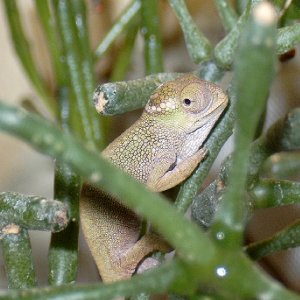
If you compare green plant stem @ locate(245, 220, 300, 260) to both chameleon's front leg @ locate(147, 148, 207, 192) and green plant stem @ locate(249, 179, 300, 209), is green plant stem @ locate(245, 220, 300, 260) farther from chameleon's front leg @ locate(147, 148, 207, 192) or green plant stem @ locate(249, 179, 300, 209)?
chameleon's front leg @ locate(147, 148, 207, 192)

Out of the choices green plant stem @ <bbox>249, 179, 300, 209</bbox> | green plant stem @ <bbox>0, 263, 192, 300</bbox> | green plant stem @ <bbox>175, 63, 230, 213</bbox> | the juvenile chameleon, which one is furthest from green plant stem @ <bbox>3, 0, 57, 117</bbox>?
green plant stem @ <bbox>0, 263, 192, 300</bbox>

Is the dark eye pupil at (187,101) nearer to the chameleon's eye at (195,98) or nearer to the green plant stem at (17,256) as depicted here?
the chameleon's eye at (195,98)

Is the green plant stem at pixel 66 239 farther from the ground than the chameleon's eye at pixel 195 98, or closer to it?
closer to it

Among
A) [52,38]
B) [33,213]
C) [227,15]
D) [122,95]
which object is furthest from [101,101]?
[52,38]

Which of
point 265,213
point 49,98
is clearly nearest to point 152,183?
point 265,213

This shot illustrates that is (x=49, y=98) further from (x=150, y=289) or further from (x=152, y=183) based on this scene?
(x=150, y=289)

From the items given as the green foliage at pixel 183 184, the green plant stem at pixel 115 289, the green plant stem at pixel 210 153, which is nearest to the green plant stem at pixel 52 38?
the green foliage at pixel 183 184
